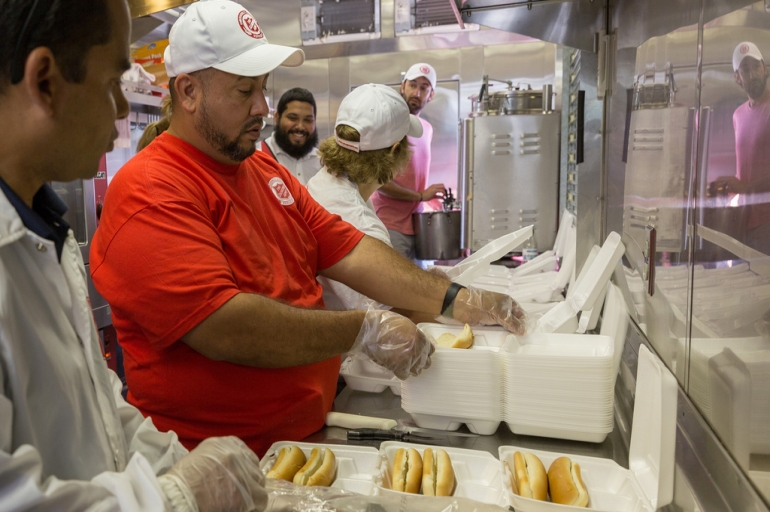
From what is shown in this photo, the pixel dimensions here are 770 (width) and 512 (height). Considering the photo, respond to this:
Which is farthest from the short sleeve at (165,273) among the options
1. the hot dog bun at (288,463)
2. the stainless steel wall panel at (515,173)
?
the stainless steel wall panel at (515,173)

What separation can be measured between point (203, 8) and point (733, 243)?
1375 millimetres

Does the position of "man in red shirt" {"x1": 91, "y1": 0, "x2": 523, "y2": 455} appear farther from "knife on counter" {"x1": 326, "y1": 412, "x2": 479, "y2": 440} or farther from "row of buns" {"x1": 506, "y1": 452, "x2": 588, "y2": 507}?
"row of buns" {"x1": 506, "y1": 452, "x2": 588, "y2": 507}

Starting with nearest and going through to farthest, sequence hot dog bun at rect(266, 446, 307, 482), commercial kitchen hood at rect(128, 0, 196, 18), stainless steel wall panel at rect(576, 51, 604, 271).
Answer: hot dog bun at rect(266, 446, 307, 482), commercial kitchen hood at rect(128, 0, 196, 18), stainless steel wall panel at rect(576, 51, 604, 271)

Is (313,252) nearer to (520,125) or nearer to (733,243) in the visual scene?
(733,243)

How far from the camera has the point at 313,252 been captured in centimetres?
192

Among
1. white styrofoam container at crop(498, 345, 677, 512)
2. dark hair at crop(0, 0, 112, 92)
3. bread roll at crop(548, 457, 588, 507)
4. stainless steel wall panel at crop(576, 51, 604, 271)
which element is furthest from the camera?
stainless steel wall panel at crop(576, 51, 604, 271)

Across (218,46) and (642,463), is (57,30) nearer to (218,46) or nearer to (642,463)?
(218,46)

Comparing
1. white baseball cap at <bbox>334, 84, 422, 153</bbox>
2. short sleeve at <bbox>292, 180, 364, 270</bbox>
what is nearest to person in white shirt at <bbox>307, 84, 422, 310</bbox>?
white baseball cap at <bbox>334, 84, 422, 153</bbox>

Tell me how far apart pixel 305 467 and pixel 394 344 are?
39 cm

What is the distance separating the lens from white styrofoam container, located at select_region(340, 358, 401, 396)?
176 centimetres

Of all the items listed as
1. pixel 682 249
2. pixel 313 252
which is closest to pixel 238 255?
pixel 313 252

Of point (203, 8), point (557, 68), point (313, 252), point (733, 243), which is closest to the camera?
point (733, 243)

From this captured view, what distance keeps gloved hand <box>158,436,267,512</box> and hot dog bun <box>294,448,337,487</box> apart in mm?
212

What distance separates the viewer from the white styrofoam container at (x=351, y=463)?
48.2 inches
